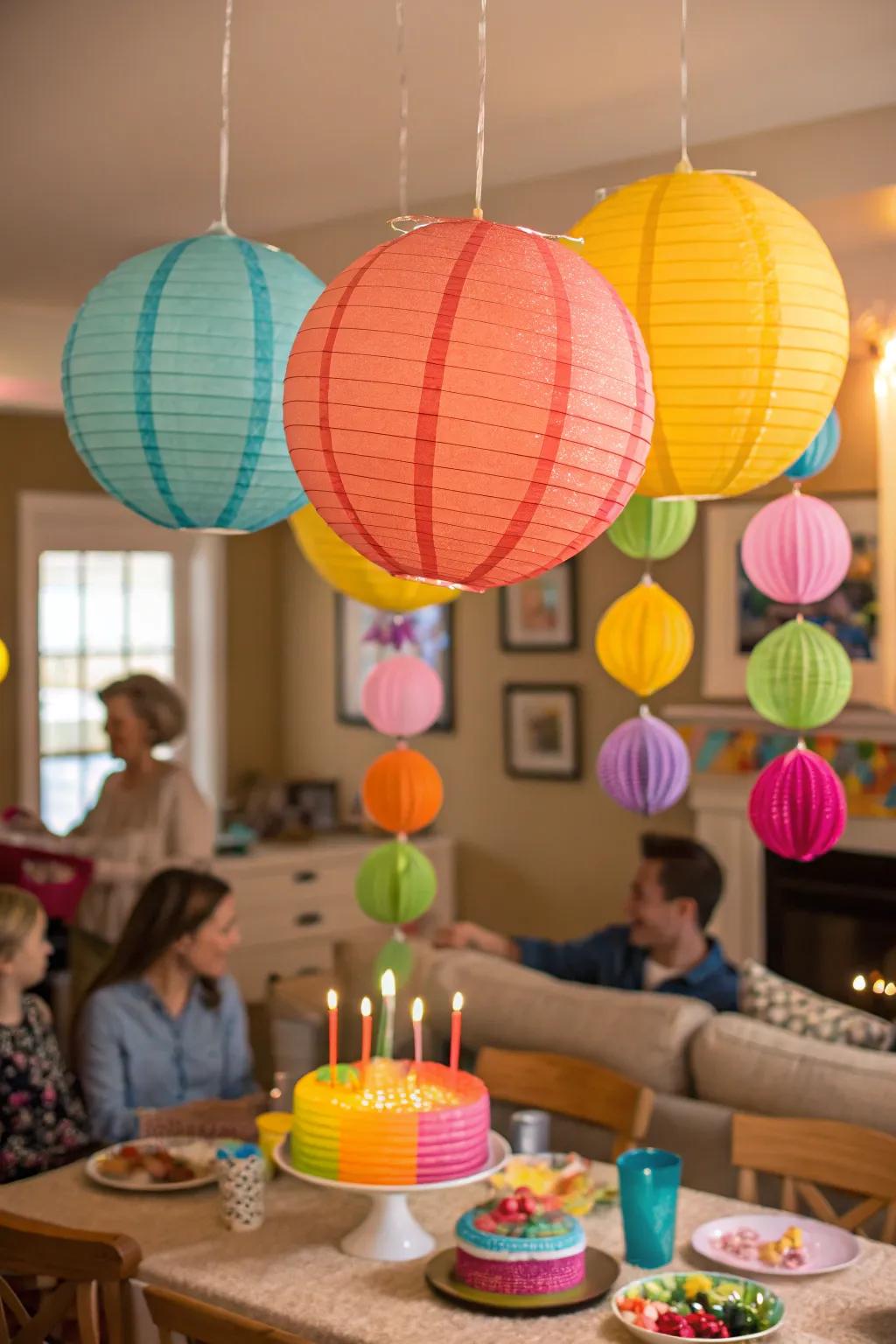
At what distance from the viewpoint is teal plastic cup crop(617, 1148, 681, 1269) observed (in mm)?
2381

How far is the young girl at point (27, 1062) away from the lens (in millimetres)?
3264

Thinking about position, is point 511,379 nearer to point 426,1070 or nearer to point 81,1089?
point 426,1070

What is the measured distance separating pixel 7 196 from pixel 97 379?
2347 mm

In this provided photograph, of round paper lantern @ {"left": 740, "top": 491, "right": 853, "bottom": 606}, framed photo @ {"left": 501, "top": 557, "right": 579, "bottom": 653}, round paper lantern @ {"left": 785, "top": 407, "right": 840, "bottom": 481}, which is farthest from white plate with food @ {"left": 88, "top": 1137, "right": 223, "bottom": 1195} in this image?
framed photo @ {"left": 501, "top": 557, "right": 579, "bottom": 653}

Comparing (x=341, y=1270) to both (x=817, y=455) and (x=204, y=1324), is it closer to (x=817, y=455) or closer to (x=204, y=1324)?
(x=204, y=1324)

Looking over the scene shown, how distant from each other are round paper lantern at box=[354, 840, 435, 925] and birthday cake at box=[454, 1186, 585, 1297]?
848 mm

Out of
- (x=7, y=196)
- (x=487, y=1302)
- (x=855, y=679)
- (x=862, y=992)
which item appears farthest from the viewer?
(x=855, y=679)

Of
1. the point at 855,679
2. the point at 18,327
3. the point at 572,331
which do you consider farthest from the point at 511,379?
the point at 18,327

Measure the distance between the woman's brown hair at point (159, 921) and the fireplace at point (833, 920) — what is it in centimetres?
243

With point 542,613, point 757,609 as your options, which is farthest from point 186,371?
point 542,613

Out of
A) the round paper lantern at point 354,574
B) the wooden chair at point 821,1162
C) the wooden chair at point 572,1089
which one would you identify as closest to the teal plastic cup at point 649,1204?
the wooden chair at point 821,1162

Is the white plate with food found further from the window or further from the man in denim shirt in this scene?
the window

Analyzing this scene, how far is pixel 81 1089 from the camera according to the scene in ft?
11.3

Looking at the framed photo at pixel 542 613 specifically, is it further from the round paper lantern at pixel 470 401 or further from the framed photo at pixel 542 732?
the round paper lantern at pixel 470 401
